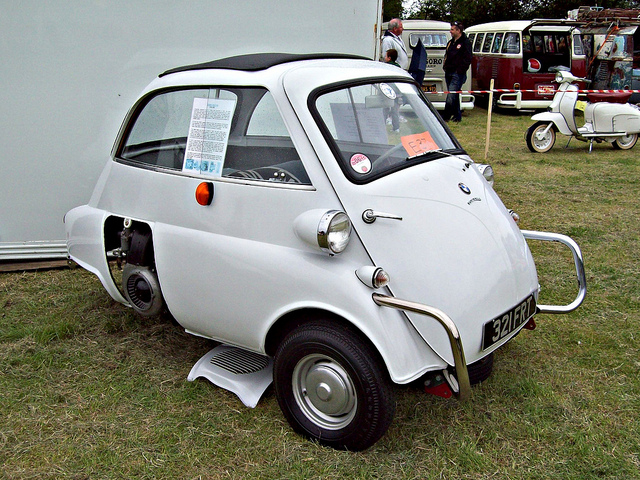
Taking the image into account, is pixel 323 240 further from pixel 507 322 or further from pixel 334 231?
pixel 507 322

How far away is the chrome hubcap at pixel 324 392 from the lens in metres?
2.51

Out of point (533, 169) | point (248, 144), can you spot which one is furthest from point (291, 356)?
point (533, 169)

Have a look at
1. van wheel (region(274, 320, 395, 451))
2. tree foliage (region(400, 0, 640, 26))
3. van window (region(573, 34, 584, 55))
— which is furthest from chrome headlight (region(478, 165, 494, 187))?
tree foliage (region(400, 0, 640, 26))

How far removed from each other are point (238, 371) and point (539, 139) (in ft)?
26.5

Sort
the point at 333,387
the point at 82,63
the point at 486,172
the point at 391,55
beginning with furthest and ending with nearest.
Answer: the point at 391,55
the point at 82,63
the point at 486,172
the point at 333,387

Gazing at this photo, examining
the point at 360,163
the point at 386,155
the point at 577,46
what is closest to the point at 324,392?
the point at 360,163

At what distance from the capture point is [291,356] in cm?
260

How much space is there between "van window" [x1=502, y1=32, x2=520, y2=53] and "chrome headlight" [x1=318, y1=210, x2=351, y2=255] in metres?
12.6

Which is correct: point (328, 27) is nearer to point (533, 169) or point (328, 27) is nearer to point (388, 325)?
point (388, 325)

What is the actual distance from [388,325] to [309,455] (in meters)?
0.73

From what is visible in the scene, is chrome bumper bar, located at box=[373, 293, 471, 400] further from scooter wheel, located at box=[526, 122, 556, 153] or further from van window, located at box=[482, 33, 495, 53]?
van window, located at box=[482, 33, 495, 53]

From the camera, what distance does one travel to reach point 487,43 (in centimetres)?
1482

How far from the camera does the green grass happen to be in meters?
2.55

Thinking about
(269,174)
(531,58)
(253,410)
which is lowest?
(253,410)
